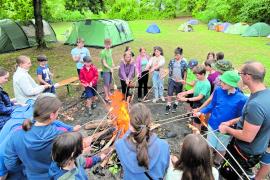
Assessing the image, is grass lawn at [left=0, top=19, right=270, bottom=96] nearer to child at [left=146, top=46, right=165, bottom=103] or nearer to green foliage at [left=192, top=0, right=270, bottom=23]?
green foliage at [left=192, top=0, right=270, bottom=23]

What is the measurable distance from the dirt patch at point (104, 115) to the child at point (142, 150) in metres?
2.13

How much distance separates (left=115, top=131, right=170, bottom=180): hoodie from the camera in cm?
270

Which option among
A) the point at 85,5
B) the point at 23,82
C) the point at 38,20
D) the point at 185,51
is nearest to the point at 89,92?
the point at 23,82

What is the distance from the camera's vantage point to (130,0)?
3494 cm

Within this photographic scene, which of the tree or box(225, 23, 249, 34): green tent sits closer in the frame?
the tree

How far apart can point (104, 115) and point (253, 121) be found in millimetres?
4524

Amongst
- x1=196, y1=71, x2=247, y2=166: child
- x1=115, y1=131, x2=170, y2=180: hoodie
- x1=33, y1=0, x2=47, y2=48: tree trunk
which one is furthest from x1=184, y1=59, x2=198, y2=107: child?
x1=33, y1=0, x2=47, y2=48: tree trunk

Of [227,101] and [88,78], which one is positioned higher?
[227,101]

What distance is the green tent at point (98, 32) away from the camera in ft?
53.4

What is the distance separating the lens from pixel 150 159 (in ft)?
8.84

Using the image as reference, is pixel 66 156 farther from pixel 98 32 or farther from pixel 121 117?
pixel 98 32

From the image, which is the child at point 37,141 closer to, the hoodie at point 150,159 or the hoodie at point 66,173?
the hoodie at point 66,173

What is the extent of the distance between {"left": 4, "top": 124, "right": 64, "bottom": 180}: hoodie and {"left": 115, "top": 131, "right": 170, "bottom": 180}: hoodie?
2.87 feet

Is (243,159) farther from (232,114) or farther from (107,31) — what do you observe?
(107,31)
